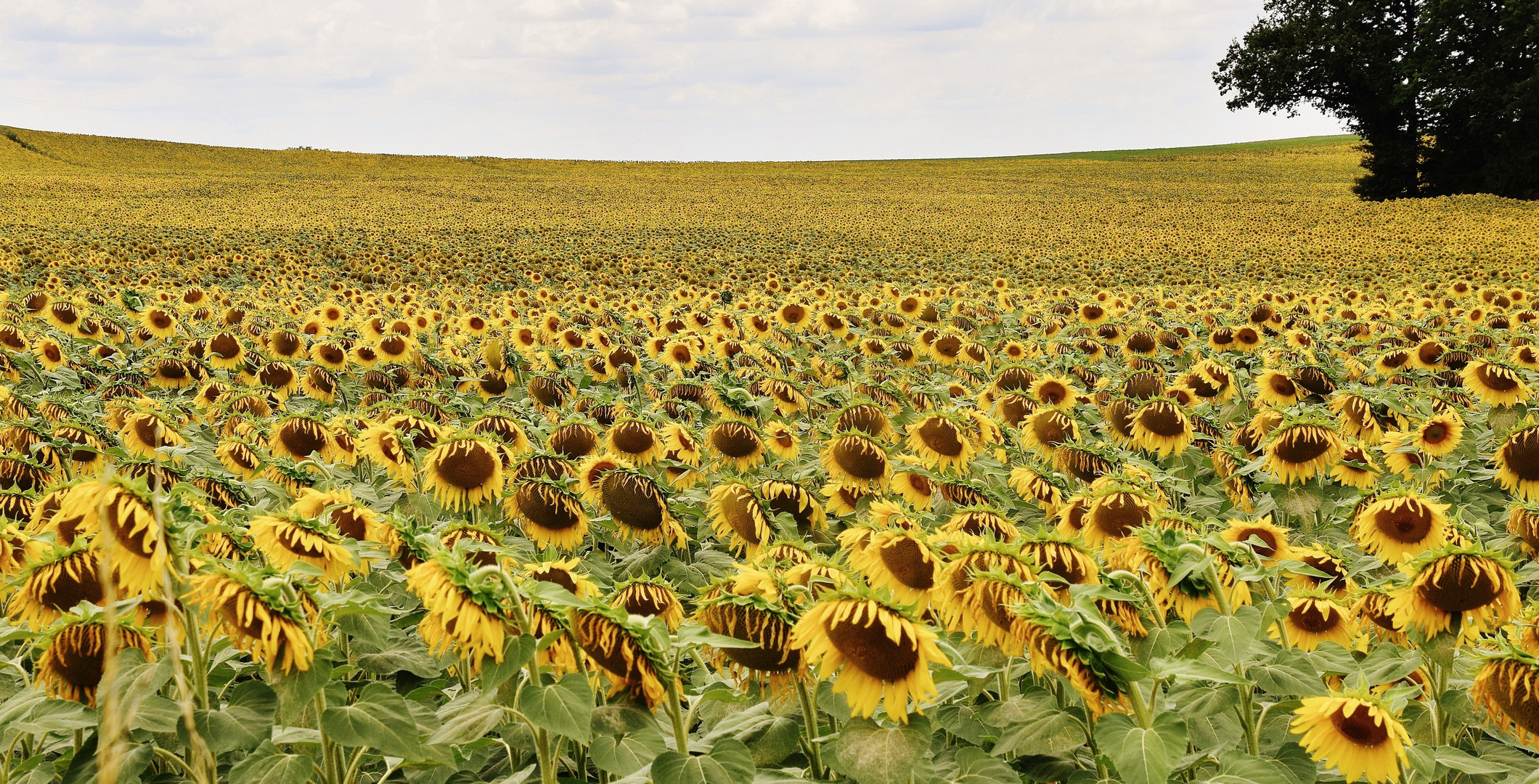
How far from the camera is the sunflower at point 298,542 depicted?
6.44 feet

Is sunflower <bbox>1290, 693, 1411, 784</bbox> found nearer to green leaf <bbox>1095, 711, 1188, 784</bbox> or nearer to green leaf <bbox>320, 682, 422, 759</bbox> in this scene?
green leaf <bbox>1095, 711, 1188, 784</bbox>

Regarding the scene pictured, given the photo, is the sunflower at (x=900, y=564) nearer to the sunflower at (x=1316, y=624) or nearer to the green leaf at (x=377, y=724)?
the sunflower at (x=1316, y=624)

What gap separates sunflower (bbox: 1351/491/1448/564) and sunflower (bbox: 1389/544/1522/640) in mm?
643

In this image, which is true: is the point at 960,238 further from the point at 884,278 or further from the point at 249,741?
the point at 249,741

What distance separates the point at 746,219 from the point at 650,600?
3654 centimetres

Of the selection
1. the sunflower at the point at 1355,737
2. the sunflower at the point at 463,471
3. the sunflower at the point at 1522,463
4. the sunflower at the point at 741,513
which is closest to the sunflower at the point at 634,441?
the sunflower at the point at 463,471

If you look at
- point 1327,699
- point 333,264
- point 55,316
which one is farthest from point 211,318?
point 333,264

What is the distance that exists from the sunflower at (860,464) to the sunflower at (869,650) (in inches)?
80.7

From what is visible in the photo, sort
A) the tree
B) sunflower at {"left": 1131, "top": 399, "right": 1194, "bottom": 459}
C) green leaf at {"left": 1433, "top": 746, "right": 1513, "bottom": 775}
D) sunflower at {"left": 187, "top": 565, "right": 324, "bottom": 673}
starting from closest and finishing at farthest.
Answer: sunflower at {"left": 187, "top": 565, "right": 324, "bottom": 673}
green leaf at {"left": 1433, "top": 746, "right": 1513, "bottom": 775}
sunflower at {"left": 1131, "top": 399, "right": 1194, "bottom": 459}
the tree

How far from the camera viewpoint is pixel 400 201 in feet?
138

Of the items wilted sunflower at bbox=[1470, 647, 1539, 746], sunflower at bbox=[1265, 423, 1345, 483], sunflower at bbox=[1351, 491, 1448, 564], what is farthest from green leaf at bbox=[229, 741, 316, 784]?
sunflower at bbox=[1265, 423, 1345, 483]

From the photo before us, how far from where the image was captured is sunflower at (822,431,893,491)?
3684 mm

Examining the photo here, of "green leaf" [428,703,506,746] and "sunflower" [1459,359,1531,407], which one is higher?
"green leaf" [428,703,506,746]

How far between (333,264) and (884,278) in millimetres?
12003
